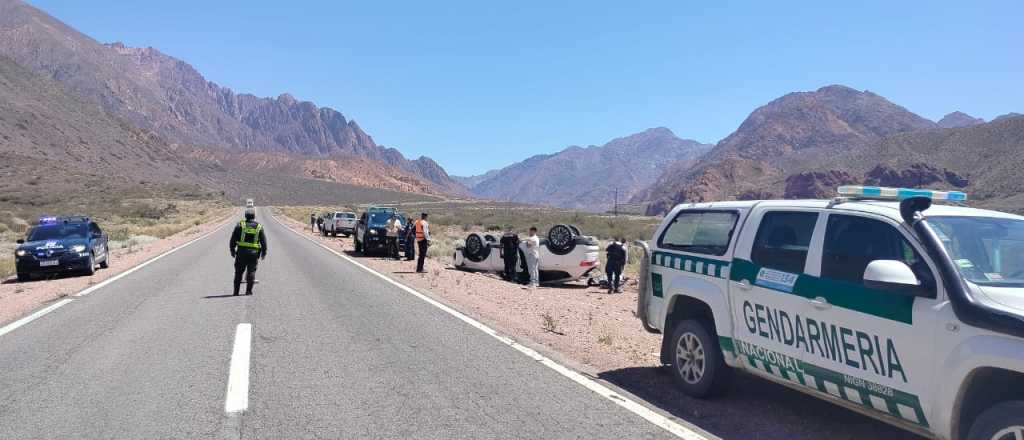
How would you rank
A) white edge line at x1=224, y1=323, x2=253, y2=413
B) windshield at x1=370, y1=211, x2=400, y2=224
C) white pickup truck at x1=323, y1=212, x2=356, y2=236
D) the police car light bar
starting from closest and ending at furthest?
the police car light bar → white edge line at x1=224, y1=323, x2=253, y2=413 → windshield at x1=370, y1=211, x2=400, y2=224 → white pickup truck at x1=323, y1=212, x2=356, y2=236

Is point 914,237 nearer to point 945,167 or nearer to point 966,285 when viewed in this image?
point 966,285

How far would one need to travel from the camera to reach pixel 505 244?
18891mm

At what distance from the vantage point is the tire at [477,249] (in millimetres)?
20828

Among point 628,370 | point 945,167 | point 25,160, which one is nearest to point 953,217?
point 628,370

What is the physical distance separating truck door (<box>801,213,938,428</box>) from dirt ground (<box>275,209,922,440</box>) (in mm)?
785

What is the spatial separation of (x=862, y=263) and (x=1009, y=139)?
62.6 m

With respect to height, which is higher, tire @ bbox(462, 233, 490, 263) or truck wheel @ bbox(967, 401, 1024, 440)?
truck wheel @ bbox(967, 401, 1024, 440)

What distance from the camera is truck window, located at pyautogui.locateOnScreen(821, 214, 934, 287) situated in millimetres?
4785

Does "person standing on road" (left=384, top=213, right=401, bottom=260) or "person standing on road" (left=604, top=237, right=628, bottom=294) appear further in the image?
"person standing on road" (left=384, top=213, right=401, bottom=260)

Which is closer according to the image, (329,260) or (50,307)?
(50,307)

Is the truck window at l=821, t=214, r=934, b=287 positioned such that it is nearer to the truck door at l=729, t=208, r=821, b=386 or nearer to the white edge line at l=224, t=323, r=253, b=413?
the truck door at l=729, t=208, r=821, b=386

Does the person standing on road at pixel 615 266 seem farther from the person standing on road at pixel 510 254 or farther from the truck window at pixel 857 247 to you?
the truck window at pixel 857 247

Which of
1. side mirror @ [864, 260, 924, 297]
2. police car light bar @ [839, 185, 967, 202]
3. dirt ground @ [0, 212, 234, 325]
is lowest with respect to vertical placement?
dirt ground @ [0, 212, 234, 325]

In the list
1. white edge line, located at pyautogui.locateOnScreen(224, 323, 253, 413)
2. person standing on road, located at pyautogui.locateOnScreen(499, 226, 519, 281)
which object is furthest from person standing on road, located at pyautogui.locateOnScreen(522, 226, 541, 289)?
white edge line, located at pyautogui.locateOnScreen(224, 323, 253, 413)
